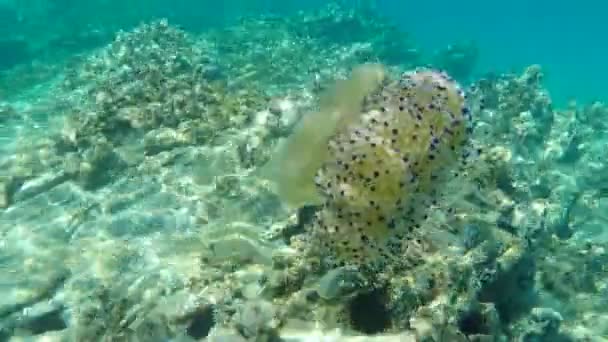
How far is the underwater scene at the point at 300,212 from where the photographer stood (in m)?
3.35

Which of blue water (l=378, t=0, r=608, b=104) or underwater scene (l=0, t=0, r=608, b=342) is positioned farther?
blue water (l=378, t=0, r=608, b=104)

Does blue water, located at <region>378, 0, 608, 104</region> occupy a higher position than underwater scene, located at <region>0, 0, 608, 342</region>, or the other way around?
blue water, located at <region>378, 0, 608, 104</region>

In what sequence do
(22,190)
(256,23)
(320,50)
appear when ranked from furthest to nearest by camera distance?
(256,23), (320,50), (22,190)

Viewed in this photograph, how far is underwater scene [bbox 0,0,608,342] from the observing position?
3.35 m

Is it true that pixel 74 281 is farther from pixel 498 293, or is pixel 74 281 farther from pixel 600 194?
pixel 600 194

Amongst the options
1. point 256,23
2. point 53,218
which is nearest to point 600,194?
point 53,218

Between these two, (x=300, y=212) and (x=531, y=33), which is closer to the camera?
(x=300, y=212)

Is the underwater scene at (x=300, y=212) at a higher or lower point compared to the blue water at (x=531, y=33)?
lower

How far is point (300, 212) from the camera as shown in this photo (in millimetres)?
5691

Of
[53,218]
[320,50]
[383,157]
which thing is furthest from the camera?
[320,50]

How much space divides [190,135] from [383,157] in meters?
5.74

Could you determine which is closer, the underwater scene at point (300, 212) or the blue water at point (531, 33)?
the underwater scene at point (300, 212)

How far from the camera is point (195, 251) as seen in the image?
20.0 feet

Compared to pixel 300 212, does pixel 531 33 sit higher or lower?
higher
